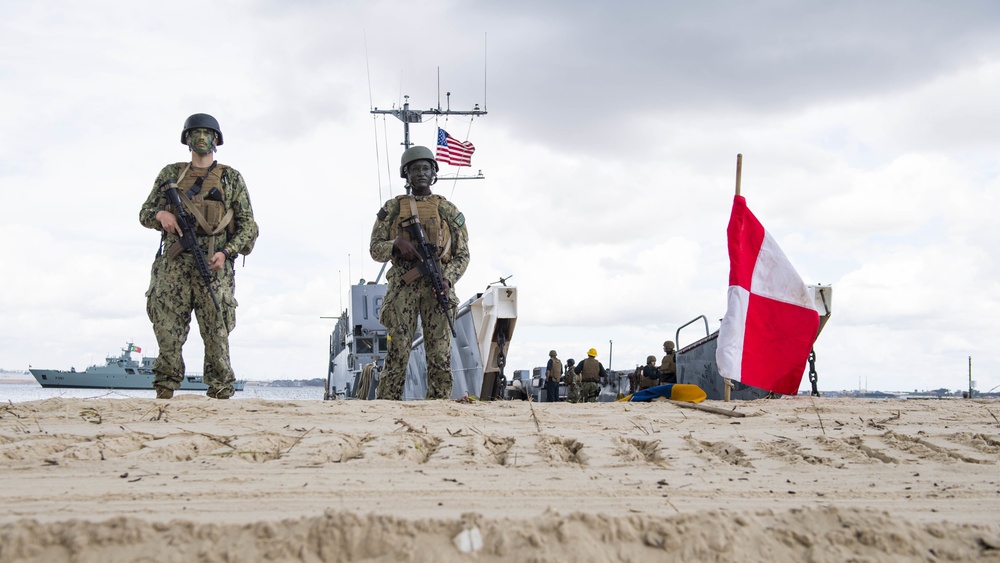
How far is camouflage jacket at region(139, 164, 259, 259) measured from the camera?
536cm

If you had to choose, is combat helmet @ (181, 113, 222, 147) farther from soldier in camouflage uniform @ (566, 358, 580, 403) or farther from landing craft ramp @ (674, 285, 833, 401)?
soldier in camouflage uniform @ (566, 358, 580, 403)

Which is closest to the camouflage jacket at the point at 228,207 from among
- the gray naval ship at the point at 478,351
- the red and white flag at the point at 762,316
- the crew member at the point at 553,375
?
the gray naval ship at the point at 478,351

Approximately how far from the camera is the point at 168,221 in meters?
5.20

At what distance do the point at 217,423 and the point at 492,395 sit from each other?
17.5 feet

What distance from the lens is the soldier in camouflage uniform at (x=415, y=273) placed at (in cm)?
603

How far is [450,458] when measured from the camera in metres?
2.99

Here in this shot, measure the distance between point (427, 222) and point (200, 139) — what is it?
1760 mm

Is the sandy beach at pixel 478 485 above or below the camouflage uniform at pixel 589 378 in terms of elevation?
above

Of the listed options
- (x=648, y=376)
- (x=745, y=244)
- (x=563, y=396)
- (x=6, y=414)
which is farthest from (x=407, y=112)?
(x=6, y=414)

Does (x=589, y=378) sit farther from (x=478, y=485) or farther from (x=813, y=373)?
(x=478, y=485)

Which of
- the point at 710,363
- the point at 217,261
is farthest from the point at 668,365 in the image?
the point at 217,261

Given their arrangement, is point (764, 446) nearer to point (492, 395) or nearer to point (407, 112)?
point (492, 395)

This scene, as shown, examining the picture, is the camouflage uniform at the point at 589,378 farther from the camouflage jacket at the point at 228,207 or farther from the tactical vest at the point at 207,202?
the tactical vest at the point at 207,202

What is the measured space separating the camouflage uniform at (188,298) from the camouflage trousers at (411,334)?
115cm
